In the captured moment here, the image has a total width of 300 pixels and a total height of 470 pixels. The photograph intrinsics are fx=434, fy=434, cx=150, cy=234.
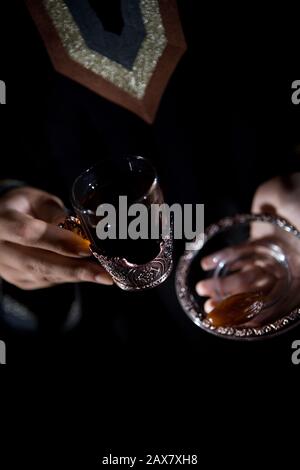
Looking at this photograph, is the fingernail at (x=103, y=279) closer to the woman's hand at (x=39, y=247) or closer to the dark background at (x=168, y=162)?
the woman's hand at (x=39, y=247)

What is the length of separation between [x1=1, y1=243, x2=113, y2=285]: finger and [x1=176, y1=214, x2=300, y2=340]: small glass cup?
0.24 metres

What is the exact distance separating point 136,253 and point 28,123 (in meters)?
0.42

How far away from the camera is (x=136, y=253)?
79 cm

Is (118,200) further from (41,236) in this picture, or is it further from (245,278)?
(245,278)

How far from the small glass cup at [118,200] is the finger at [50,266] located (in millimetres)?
31

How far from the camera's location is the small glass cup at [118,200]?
76 cm

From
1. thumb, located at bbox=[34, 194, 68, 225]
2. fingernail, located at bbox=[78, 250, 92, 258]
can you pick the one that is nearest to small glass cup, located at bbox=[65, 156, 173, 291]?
fingernail, located at bbox=[78, 250, 92, 258]

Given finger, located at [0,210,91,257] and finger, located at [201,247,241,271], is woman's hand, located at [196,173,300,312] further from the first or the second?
finger, located at [0,210,91,257]

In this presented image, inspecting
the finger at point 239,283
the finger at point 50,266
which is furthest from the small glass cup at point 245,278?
the finger at point 50,266

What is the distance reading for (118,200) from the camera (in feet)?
2.53

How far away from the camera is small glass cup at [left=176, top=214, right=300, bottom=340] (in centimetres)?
85
